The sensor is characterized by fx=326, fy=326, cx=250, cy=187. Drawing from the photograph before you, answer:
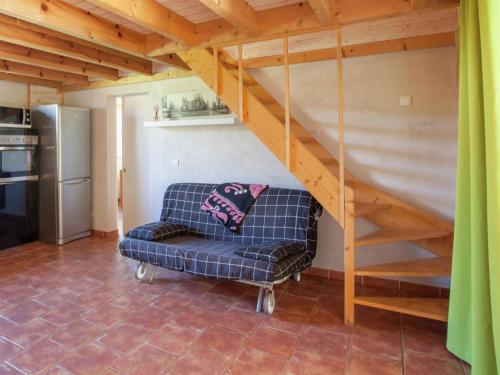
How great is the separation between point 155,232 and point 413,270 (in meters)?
2.25

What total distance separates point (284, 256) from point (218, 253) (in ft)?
1.88

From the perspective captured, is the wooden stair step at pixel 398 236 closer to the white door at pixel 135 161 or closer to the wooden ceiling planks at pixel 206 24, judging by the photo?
the wooden ceiling planks at pixel 206 24

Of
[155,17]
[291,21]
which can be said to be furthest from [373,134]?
[155,17]

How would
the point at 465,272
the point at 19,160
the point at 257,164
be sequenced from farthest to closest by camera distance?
the point at 19,160
the point at 257,164
the point at 465,272

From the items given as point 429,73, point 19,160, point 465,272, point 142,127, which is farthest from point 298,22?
point 19,160

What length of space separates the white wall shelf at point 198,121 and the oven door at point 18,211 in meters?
1.92

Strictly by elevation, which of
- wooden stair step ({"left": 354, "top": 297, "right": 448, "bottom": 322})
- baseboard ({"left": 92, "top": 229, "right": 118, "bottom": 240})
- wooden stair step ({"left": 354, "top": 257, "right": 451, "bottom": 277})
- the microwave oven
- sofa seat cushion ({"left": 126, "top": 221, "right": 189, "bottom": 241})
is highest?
the microwave oven

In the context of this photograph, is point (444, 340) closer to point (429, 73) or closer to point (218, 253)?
point (218, 253)

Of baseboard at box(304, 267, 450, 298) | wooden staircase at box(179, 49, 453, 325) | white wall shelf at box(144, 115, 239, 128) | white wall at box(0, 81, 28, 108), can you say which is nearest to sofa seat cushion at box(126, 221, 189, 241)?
white wall shelf at box(144, 115, 239, 128)

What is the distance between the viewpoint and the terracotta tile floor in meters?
1.98

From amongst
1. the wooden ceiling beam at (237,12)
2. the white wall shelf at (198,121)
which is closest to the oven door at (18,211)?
the white wall shelf at (198,121)

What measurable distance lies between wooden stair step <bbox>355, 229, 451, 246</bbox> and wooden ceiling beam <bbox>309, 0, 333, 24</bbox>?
1662 millimetres

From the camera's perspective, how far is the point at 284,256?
2.65 m

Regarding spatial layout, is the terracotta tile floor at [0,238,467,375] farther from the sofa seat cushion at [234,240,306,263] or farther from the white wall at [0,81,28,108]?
the white wall at [0,81,28,108]
